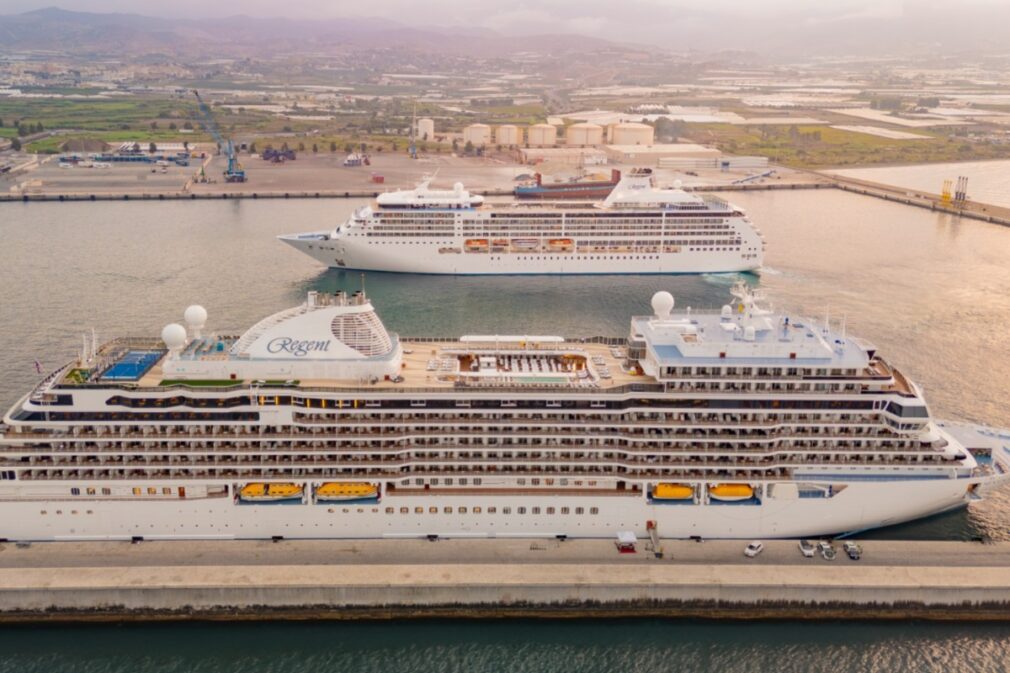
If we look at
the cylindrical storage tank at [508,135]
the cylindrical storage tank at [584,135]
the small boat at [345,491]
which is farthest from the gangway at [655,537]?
the cylindrical storage tank at [508,135]

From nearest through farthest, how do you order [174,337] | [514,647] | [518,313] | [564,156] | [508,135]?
1. [514,647]
2. [174,337]
3. [518,313]
4. [564,156]
5. [508,135]

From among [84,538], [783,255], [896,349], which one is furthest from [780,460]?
[783,255]

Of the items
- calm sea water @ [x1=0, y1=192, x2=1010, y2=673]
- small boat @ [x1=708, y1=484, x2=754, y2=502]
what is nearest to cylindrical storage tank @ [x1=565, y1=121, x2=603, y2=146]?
calm sea water @ [x1=0, y1=192, x2=1010, y2=673]

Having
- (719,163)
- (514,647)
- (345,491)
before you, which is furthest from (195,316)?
(719,163)

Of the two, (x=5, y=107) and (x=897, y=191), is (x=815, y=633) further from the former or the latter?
(x=5, y=107)

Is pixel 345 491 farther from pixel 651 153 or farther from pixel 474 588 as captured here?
pixel 651 153

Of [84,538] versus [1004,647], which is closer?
[1004,647]
